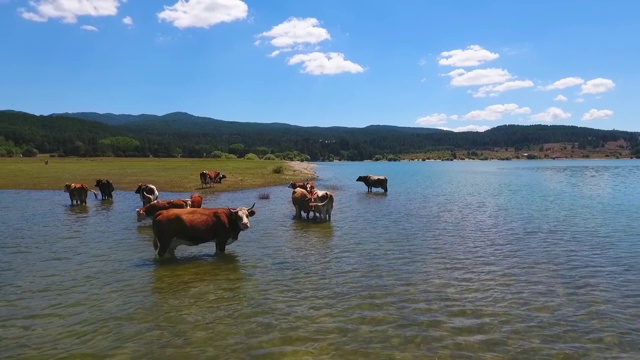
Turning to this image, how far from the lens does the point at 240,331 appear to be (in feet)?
29.5

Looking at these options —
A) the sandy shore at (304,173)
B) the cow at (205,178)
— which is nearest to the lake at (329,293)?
the cow at (205,178)

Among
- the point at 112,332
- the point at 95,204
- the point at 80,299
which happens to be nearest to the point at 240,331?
the point at 112,332

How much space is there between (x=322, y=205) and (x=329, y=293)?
40.2 ft

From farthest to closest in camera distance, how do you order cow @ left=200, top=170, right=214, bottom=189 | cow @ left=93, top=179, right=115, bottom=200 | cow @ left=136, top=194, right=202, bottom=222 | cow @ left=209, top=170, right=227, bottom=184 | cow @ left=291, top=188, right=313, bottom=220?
1. cow @ left=209, top=170, right=227, bottom=184
2. cow @ left=200, top=170, right=214, bottom=189
3. cow @ left=93, top=179, right=115, bottom=200
4. cow @ left=291, top=188, right=313, bottom=220
5. cow @ left=136, top=194, right=202, bottom=222

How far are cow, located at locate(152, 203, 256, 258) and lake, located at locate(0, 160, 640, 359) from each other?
584 mm

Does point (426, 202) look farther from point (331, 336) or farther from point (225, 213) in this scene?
point (331, 336)

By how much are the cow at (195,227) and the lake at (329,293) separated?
584mm

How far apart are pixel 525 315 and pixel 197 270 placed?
9026 mm

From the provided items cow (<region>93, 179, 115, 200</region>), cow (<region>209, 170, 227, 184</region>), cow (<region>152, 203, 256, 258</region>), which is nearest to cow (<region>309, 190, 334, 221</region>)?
cow (<region>152, 203, 256, 258</region>)

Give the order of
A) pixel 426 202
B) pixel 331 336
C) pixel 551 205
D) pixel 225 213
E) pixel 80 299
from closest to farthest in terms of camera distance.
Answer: pixel 331 336, pixel 80 299, pixel 225 213, pixel 551 205, pixel 426 202

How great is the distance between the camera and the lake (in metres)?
8.36

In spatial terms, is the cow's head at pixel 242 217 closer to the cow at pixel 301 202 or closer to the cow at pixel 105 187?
the cow at pixel 301 202

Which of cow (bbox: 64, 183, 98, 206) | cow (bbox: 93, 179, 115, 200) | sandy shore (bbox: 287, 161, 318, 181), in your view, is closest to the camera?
cow (bbox: 64, 183, 98, 206)

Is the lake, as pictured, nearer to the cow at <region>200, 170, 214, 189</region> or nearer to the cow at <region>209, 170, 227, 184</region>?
the cow at <region>200, 170, 214, 189</region>
